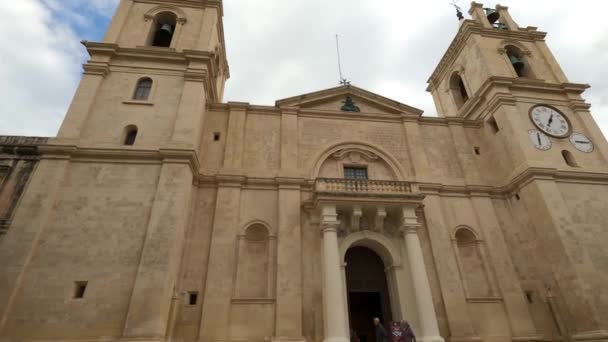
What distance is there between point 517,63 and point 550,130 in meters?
5.82

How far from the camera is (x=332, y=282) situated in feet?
38.2

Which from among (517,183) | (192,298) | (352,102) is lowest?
(192,298)

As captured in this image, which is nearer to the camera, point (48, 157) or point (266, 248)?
point (48, 157)

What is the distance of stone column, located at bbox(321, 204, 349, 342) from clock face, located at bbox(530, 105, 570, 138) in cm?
1213

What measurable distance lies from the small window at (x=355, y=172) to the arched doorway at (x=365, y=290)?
3.36 metres

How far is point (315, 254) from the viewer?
13.1m

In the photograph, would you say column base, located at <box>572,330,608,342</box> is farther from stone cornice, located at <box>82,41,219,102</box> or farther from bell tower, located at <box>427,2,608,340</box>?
stone cornice, located at <box>82,41,219,102</box>

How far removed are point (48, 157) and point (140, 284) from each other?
6.13 m

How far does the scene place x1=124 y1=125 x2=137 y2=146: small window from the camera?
43.5ft

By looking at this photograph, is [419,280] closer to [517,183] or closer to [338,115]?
[517,183]

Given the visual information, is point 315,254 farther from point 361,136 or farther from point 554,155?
point 554,155

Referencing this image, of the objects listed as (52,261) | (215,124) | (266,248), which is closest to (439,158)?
(266,248)

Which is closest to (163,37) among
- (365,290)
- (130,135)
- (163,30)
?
(163,30)

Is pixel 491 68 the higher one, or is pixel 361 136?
pixel 491 68
